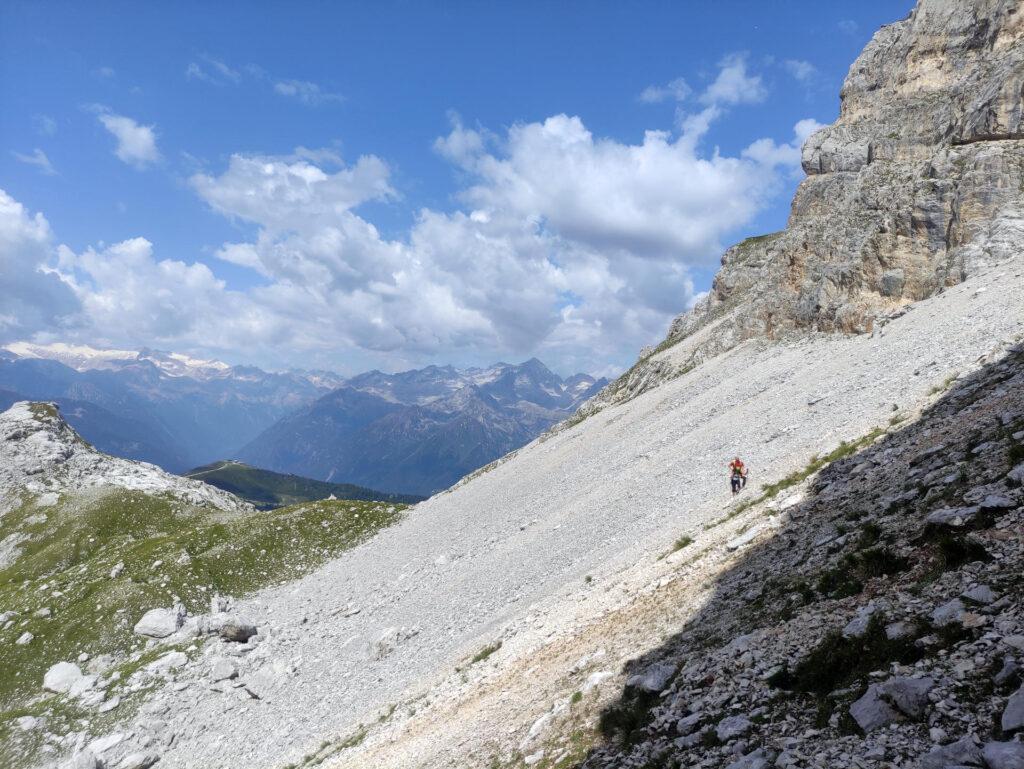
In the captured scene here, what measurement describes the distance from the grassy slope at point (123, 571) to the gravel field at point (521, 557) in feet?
14.3

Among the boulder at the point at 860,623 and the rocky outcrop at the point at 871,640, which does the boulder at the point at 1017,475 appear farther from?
the boulder at the point at 860,623

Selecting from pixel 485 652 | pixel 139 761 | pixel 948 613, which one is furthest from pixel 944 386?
pixel 139 761

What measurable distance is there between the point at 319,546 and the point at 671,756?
49.6 metres

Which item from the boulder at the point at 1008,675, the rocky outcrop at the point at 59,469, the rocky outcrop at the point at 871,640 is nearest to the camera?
the boulder at the point at 1008,675

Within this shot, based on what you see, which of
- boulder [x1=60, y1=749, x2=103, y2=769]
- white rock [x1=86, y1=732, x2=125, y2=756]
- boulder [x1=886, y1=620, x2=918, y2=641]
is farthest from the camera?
white rock [x1=86, y1=732, x2=125, y2=756]

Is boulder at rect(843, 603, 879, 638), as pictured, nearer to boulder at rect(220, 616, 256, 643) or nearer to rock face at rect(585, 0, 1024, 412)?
boulder at rect(220, 616, 256, 643)

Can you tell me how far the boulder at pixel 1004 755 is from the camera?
5.43m

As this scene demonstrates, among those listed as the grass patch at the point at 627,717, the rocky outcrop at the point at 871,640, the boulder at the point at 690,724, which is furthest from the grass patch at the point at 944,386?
the boulder at the point at 690,724

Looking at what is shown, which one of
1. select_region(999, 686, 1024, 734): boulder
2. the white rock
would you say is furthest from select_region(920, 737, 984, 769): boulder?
the white rock

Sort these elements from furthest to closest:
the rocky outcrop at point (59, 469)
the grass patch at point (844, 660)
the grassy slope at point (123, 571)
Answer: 1. the rocky outcrop at point (59, 469)
2. the grassy slope at point (123, 571)
3. the grass patch at point (844, 660)

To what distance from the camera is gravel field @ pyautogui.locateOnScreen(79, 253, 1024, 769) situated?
2409cm

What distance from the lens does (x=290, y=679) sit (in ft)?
97.1

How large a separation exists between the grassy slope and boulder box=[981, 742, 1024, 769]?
38680 mm

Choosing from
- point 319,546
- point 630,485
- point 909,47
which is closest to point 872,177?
point 909,47
